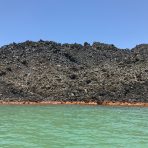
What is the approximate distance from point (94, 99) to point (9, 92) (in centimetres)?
1287

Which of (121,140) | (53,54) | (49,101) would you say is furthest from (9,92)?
(121,140)

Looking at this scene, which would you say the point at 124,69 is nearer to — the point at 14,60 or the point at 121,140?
the point at 14,60

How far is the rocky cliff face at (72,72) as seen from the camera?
59.7 meters

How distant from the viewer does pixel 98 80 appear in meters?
63.7

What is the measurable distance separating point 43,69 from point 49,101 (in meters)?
11.2

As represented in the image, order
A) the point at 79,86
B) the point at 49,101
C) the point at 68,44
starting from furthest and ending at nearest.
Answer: the point at 68,44 → the point at 79,86 → the point at 49,101

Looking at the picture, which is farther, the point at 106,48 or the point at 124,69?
the point at 106,48

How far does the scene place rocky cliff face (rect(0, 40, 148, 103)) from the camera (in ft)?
196

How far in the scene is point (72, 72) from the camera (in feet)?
221

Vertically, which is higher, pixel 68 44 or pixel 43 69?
pixel 68 44

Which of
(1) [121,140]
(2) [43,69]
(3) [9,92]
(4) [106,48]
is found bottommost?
(1) [121,140]

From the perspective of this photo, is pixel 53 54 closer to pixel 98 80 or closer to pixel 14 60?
pixel 14 60

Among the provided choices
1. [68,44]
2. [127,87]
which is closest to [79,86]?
[127,87]

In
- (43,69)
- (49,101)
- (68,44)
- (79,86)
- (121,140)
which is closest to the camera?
(121,140)
